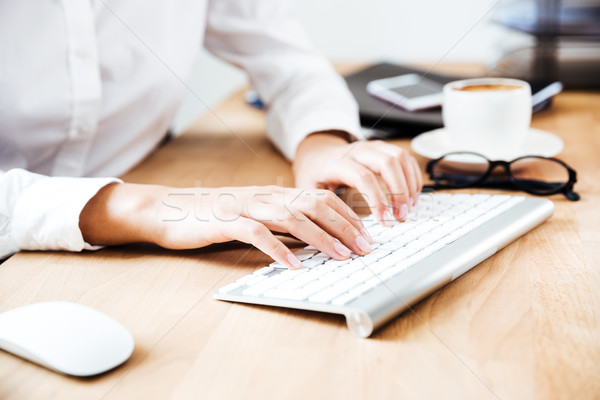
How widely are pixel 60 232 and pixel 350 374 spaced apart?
0.37 metres

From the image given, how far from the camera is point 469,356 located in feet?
1.46

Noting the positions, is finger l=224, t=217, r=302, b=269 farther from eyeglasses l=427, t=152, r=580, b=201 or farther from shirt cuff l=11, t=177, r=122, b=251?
eyeglasses l=427, t=152, r=580, b=201

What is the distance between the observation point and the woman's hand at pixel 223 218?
595 millimetres

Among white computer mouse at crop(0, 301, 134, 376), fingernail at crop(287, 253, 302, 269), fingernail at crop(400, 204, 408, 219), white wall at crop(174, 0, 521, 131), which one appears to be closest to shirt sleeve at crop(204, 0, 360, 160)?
fingernail at crop(400, 204, 408, 219)

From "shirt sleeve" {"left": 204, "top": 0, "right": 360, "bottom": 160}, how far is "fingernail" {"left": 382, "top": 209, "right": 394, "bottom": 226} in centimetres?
34

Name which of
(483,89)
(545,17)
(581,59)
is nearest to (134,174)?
(483,89)

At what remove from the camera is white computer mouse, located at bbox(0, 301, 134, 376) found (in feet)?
1.41

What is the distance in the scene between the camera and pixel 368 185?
2.34ft

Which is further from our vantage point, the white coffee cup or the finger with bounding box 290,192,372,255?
the white coffee cup

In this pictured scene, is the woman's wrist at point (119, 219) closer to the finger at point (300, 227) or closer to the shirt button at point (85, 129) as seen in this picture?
the finger at point (300, 227)

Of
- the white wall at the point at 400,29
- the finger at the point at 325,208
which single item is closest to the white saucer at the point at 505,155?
the finger at the point at 325,208

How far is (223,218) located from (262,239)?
2.3 inches

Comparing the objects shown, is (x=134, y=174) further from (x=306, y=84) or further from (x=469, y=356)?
(x=469, y=356)

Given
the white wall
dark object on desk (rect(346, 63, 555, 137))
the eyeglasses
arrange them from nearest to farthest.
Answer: the eyeglasses → dark object on desk (rect(346, 63, 555, 137)) → the white wall
